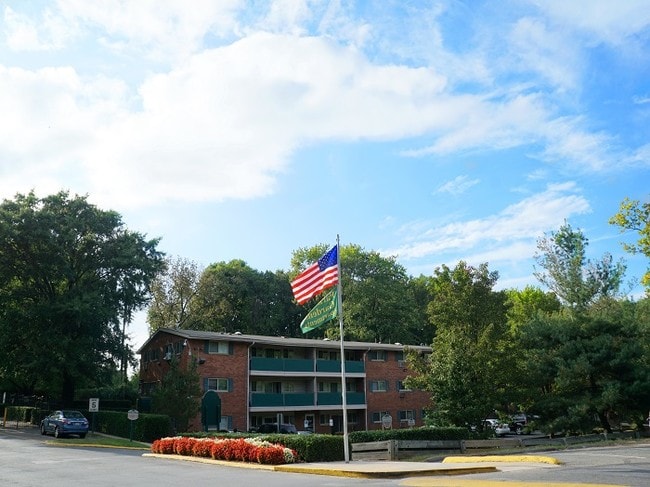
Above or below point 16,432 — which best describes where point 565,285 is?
above

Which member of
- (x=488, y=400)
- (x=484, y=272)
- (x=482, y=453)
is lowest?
(x=482, y=453)

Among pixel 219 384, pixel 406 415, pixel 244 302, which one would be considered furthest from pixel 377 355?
pixel 244 302

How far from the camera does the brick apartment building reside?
142ft

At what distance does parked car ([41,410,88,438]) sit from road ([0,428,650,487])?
9.24m

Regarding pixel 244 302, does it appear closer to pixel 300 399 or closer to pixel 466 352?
pixel 300 399

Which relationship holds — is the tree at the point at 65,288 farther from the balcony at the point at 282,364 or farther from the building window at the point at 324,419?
the building window at the point at 324,419

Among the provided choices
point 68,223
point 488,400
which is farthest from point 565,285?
point 68,223

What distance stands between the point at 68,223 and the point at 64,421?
16521mm

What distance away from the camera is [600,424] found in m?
35.0

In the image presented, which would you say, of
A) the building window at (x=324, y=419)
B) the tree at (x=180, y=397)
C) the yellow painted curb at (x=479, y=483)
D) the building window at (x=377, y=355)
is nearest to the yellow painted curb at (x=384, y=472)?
the yellow painted curb at (x=479, y=483)

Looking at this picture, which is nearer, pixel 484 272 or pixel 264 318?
pixel 484 272

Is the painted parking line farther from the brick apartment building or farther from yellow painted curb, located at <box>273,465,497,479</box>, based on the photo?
the brick apartment building

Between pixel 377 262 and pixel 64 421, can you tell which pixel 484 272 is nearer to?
pixel 64 421

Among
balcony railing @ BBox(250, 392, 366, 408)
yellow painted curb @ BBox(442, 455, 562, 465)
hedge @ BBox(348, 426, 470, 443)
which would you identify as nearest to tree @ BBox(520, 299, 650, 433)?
hedge @ BBox(348, 426, 470, 443)
